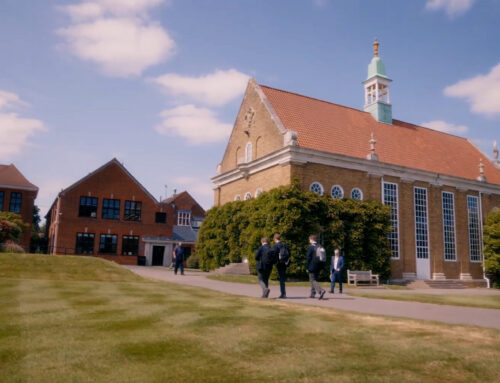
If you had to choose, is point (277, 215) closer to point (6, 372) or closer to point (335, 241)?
point (335, 241)

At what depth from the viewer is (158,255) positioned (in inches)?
1837

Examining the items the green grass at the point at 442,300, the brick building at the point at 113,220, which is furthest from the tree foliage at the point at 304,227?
the brick building at the point at 113,220

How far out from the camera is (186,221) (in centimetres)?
6425

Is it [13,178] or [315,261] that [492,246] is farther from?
[13,178]

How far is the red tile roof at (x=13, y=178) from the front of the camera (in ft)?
148

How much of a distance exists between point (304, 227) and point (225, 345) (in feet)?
64.8

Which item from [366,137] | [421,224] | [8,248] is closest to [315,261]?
[8,248]

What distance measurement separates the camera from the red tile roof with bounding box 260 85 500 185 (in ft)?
97.8

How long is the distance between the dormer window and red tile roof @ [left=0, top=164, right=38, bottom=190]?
863 inches

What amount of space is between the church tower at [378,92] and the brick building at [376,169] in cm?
8

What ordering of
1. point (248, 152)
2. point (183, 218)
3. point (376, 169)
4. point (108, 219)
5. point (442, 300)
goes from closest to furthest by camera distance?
point (442, 300) → point (376, 169) → point (248, 152) → point (108, 219) → point (183, 218)

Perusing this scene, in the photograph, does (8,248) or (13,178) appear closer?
(8,248)

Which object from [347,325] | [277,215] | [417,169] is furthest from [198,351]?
[417,169]

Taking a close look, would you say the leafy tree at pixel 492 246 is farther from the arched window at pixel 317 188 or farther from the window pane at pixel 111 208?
the window pane at pixel 111 208
